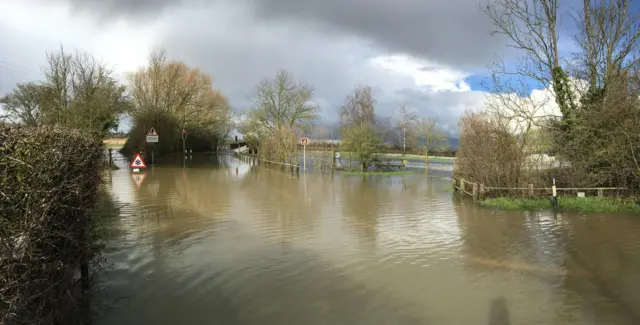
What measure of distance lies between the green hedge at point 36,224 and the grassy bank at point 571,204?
40.7 ft

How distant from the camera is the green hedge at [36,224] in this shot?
269 cm

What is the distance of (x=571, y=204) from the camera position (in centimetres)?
1308

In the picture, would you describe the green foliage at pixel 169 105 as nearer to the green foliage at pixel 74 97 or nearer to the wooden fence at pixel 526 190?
the green foliage at pixel 74 97

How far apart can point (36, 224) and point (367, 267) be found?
16.7 ft

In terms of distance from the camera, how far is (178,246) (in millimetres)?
7965

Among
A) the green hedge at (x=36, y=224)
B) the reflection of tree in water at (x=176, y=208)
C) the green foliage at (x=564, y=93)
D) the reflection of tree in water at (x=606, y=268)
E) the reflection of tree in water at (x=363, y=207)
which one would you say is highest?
the green foliage at (x=564, y=93)

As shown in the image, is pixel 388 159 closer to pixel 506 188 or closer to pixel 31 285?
pixel 506 188

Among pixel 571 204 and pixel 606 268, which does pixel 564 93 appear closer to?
pixel 571 204

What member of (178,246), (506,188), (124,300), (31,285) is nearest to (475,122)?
(506,188)

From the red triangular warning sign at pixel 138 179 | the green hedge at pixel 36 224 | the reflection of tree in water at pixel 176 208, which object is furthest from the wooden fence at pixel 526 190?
the red triangular warning sign at pixel 138 179

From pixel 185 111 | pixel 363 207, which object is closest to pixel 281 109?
pixel 185 111

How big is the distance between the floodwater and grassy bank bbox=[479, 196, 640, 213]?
93 centimetres

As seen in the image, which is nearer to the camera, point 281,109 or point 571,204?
point 571,204

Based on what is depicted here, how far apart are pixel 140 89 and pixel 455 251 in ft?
123
